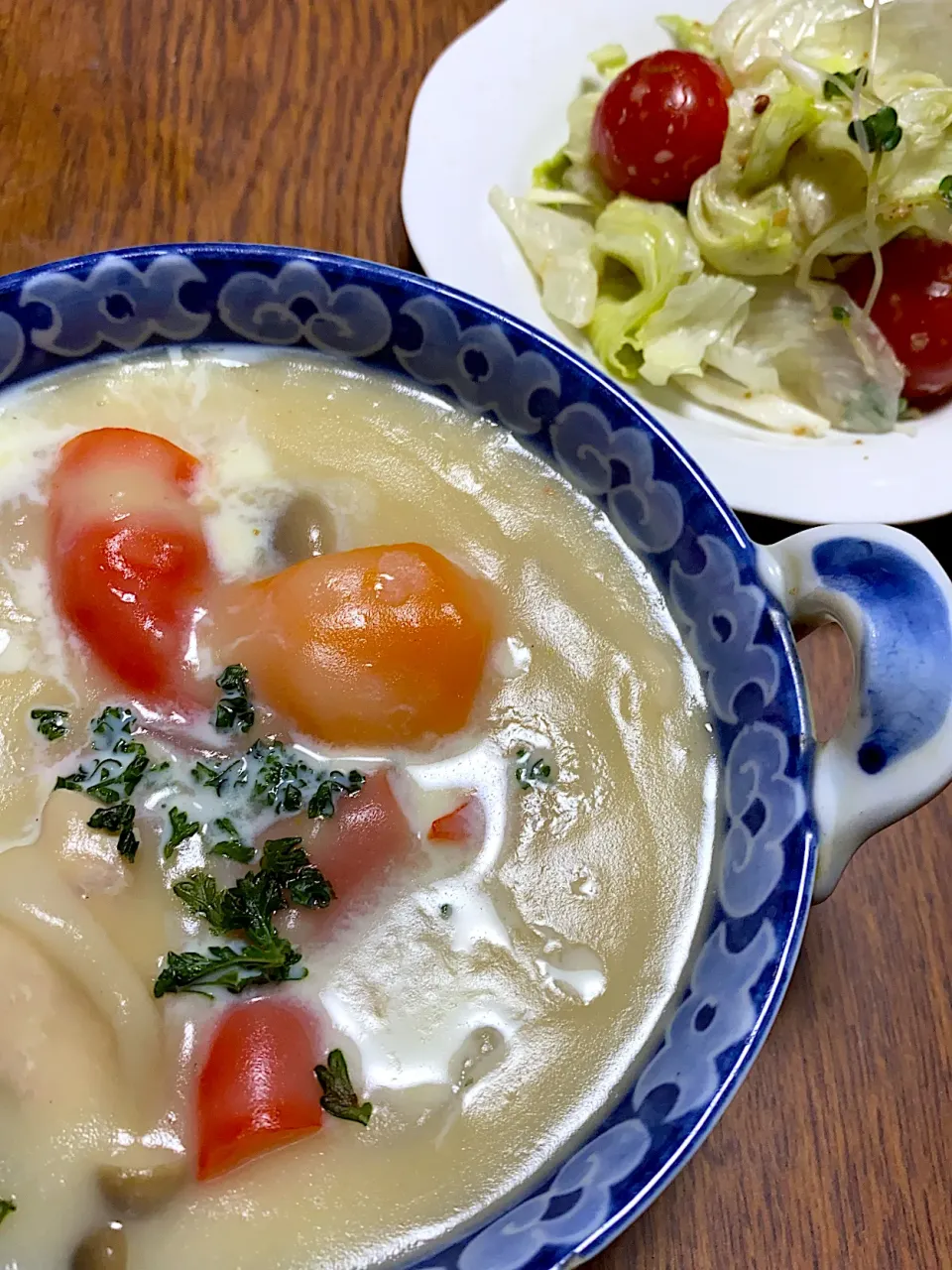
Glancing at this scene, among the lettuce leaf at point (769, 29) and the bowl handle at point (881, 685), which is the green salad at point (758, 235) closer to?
the lettuce leaf at point (769, 29)

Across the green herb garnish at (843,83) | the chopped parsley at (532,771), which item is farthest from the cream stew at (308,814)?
the green herb garnish at (843,83)

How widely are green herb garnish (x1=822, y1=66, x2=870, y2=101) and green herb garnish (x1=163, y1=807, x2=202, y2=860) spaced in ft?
5.10

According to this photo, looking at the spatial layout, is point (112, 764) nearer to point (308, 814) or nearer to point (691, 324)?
point (308, 814)

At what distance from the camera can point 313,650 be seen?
0.94 metres

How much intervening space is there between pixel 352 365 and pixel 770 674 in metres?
0.58

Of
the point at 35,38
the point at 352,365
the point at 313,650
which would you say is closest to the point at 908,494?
the point at 352,365

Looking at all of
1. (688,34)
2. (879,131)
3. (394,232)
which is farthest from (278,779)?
(688,34)

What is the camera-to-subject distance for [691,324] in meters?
1.68

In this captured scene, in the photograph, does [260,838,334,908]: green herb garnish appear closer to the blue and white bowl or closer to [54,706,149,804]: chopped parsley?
[54,706,149,804]: chopped parsley

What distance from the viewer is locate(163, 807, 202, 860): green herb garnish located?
2.97ft

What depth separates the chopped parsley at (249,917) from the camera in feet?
2.76

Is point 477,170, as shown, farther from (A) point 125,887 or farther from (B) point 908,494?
(A) point 125,887

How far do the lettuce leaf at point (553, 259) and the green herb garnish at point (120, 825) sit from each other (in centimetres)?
109

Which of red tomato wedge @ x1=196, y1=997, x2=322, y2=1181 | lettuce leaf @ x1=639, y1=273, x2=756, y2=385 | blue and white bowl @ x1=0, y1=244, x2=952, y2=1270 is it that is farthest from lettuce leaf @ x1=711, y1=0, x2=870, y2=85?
red tomato wedge @ x1=196, y1=997, x2=322, y2=1181
